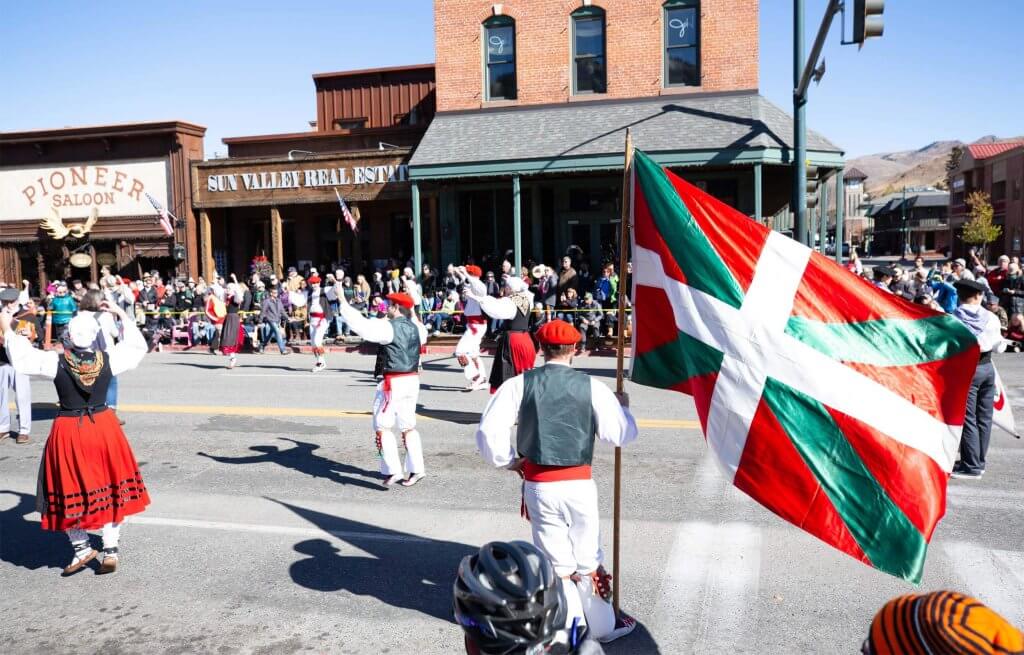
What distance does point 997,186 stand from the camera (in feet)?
204

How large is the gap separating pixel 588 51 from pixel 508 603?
21.3 meters

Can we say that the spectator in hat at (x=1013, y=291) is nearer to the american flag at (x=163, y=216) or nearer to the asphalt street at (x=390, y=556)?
the asphalt street at (x=390, y=556)

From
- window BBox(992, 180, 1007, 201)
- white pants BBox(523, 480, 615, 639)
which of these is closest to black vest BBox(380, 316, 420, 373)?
white pants BBox(523, 480, 615, 639)

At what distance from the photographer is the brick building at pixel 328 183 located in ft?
82.1

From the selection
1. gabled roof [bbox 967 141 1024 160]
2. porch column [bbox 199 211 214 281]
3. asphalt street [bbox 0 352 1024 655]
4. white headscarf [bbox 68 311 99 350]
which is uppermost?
gabled roof [bbox 967 141 1024 160]

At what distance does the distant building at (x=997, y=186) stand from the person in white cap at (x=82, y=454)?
59.5m

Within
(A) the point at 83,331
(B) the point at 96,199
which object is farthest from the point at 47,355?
(B) the point at 96,199

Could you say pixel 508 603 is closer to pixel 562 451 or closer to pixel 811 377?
pixel 562 451

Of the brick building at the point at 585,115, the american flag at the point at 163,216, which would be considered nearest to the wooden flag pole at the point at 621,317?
the brick building at the point at 585,115

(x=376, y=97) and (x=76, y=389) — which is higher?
(x=376, y=97)

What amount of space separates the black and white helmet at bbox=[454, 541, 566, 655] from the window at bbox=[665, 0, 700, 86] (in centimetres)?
2059

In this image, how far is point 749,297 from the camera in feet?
14.6

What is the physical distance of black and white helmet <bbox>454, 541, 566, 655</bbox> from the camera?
8.84ft

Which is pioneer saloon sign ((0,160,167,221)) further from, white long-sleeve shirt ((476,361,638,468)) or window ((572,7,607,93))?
white long-sleeve shirt ((476,361,638,468))
